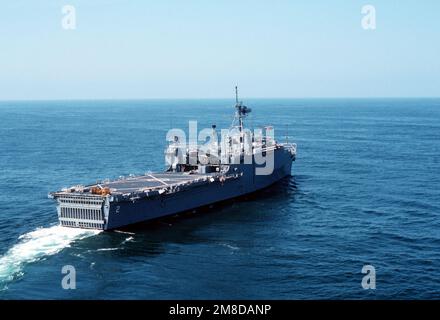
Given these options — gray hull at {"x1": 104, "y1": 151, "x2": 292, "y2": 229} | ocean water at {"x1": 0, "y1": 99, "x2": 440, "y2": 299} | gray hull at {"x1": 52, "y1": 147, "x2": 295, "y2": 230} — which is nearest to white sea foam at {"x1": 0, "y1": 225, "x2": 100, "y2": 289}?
ocean water at {"x1": 0, "y1": 99, "x2": 440, "y2": 299}

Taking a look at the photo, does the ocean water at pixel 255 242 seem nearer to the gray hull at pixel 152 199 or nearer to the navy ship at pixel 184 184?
the gray hull at pixel 152 199

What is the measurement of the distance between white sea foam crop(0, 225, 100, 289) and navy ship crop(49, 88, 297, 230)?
5.94ft

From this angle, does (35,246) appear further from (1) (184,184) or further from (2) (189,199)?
(2) (189,199)

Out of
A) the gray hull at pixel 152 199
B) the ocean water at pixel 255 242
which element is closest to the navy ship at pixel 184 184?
the gray hull at pixel 152 199

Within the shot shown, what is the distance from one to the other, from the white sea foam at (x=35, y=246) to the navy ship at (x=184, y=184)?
5.94ft

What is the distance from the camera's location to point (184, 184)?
67.3 m

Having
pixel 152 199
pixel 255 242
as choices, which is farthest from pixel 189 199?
pixel 255 242

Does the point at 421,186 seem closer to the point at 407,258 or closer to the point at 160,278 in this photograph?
the point at 407,258

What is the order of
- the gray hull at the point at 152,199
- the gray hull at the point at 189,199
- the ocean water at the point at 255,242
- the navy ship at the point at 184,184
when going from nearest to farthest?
the ocean water at the point at 255,242
the gray hull at the point at 152,199
the navy ship at the point at 184,184
the gray hull at the point at 189,199

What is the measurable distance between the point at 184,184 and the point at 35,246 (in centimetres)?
2125

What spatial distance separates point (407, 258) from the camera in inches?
1980

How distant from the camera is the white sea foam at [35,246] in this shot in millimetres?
46812

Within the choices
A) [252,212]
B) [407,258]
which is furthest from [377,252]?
[252,212]
